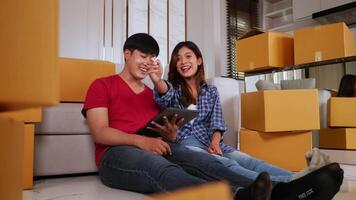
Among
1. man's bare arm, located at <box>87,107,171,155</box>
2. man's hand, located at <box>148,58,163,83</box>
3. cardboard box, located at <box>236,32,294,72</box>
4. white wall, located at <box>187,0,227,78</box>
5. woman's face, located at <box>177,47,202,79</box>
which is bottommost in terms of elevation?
man's bare arm, located at <box>87,107,171,155</box>

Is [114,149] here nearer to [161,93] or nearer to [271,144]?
[161,93]

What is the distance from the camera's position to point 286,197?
875 mm

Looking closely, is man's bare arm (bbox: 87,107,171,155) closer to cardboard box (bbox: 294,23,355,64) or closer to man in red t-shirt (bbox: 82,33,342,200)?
man in red t-shirt (bbox: 82,33,342,200)

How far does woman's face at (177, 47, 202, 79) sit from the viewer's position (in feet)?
4.98

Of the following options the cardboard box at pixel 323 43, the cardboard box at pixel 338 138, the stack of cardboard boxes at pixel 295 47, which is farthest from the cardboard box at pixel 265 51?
the cardboard box at pixel 338 138

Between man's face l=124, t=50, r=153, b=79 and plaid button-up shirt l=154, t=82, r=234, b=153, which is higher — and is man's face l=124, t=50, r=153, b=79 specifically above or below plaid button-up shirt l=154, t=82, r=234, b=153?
above

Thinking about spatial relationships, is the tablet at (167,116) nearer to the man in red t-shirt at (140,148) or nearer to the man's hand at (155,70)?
the man in red t-shirt at (140,148)

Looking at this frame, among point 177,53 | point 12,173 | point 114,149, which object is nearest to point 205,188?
point 12,173

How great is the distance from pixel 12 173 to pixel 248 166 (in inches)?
42.2

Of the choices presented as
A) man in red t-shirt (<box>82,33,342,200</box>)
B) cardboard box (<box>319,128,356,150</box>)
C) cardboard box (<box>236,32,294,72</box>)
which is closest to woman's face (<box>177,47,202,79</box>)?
man in red t-shirt (<box>82,33,342,200</box>)

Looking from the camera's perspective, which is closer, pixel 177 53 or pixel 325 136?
pixel 177 53

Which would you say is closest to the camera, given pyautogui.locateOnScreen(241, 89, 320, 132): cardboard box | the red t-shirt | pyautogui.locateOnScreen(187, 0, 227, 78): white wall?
the red t-shirt

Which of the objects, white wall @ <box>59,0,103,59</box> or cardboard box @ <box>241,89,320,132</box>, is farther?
white wall @ <box>59,0,103,59</box>

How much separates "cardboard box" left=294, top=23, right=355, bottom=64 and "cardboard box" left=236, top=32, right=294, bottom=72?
0.34ft
